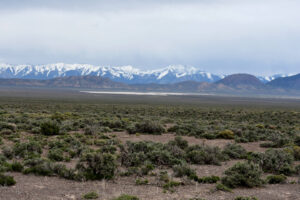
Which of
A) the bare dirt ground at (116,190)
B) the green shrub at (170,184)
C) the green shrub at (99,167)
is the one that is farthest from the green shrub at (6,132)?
the green shrub at (170,184)

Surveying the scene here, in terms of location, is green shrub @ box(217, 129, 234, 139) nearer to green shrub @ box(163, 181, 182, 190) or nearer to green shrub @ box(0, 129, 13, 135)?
green shrub @ box(163, 181, 182, 190)

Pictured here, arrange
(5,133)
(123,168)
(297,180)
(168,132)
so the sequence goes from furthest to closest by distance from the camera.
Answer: (168,132), (5,133), (123,168), (297,180)

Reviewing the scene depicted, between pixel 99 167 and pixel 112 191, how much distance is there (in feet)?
5.23

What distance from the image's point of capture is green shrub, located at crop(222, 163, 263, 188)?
978cm

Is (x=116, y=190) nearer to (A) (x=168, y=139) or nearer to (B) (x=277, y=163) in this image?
(B) (x=277, y=163)

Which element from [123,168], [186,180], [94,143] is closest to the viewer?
[186,180]

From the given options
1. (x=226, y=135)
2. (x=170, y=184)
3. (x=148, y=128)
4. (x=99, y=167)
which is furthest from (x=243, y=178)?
(x=148, y=128)

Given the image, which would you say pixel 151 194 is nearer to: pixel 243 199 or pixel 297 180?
pixel 243 199

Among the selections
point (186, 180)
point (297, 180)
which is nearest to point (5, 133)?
point (186, 180)

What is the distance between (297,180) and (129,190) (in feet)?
20.9

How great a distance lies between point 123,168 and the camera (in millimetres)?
11797

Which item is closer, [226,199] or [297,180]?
[226,199]

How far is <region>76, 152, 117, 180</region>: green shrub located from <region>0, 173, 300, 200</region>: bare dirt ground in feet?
1.34

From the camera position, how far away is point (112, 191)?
8953 millimetres
